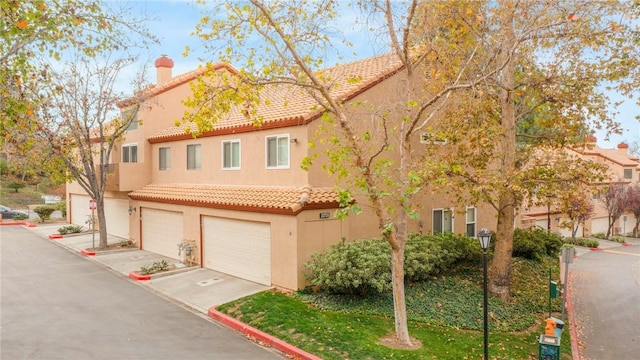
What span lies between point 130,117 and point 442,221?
15772mm

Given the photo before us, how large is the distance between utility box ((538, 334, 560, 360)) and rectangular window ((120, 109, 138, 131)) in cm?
1950

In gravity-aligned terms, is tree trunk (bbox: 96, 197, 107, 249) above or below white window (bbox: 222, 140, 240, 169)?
below

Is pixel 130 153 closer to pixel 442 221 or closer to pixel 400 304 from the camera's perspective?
pixel 442 221

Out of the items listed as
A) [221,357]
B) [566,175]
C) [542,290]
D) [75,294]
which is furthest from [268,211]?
[542,290]

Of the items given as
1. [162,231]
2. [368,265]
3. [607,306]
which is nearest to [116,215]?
[162,231]

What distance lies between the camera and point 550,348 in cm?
1004

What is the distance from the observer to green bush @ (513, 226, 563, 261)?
2068 centimetres

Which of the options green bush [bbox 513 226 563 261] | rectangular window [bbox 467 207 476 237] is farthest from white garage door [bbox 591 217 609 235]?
rectangular window [bbox 467 207 476 237]

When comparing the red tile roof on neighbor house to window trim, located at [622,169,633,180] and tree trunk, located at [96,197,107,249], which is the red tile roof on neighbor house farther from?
window trim, located at [622,169,633,180]

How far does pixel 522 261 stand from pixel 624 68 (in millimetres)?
9508

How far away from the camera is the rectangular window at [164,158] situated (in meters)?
22.5

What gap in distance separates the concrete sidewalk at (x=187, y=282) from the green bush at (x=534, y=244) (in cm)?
1244

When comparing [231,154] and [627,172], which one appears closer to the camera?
[231,154]

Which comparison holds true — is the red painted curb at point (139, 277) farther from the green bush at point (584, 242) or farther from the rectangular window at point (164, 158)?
the green bush at point (584, 242)
